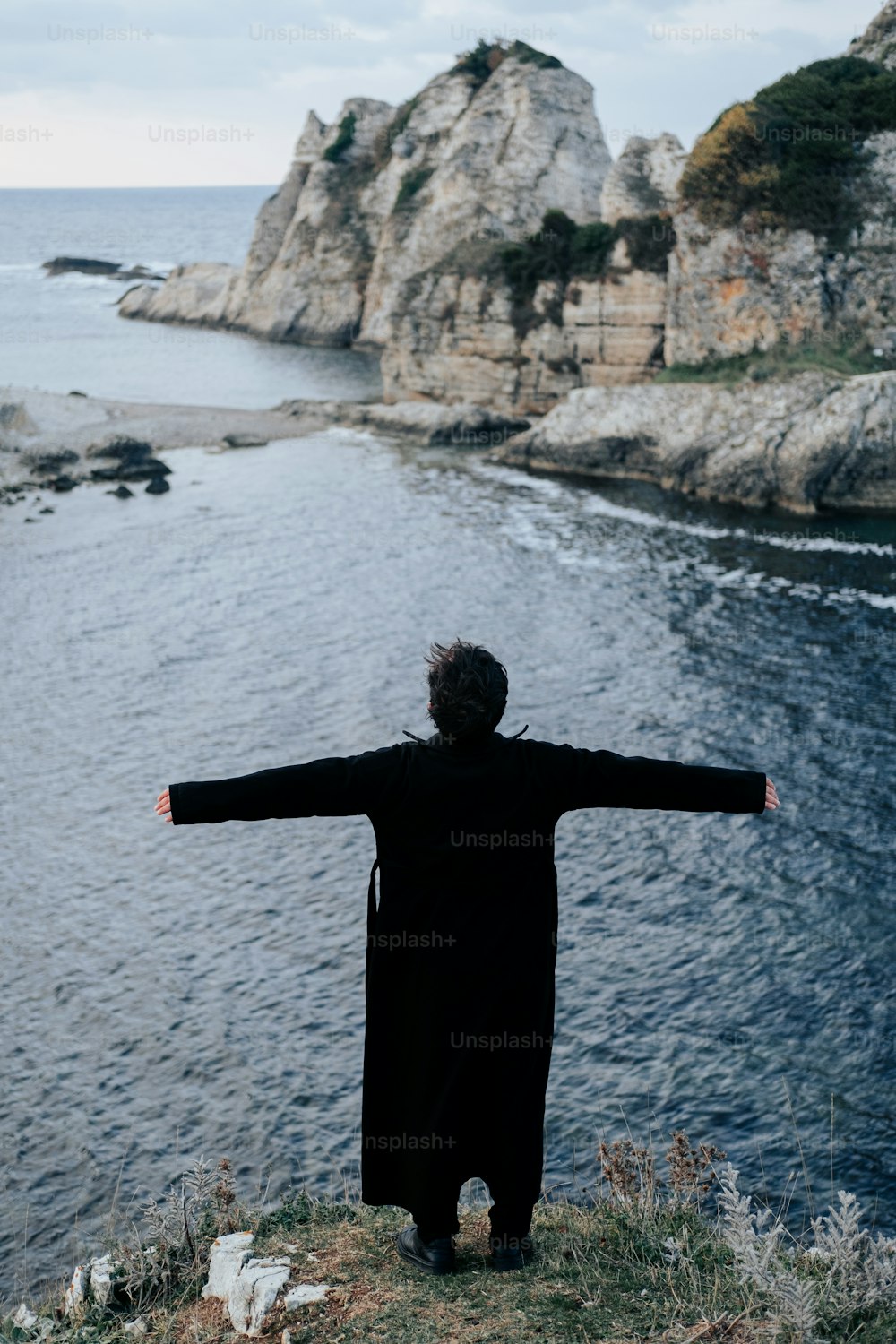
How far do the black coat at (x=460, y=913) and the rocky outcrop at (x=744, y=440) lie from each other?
36095 mm

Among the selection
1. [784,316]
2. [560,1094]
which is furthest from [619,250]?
[560,1094]

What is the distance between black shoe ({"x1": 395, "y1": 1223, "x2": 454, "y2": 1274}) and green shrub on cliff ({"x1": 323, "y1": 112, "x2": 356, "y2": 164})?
102 meters

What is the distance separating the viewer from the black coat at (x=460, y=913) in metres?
5.52

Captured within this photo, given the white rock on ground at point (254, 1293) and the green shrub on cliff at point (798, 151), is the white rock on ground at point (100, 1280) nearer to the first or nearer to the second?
the white rock on ground at point (254, 1293)

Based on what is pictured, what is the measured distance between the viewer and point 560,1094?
44.5 ft

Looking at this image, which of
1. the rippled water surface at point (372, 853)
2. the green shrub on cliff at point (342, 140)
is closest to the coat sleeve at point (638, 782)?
the rippled water surface at point (372, 853)

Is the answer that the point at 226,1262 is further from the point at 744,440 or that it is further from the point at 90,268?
the point at 90,268

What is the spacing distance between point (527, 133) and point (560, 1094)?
7338cm

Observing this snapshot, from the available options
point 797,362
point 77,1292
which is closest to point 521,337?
point 797,362

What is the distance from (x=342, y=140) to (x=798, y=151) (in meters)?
62.5

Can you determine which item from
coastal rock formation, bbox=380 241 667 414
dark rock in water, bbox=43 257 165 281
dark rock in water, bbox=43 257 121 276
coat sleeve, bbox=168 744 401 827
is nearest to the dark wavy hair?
coat sleeve, bbox=168 744 401 827

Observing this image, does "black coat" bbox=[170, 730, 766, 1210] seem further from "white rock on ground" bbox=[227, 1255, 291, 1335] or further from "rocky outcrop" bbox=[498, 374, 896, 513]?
"rocky outcrop" bbox=[498, 374, 896, 513]

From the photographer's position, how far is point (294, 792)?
17.9 ft

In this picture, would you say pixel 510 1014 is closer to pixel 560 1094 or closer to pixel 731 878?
pixel 560 1094
